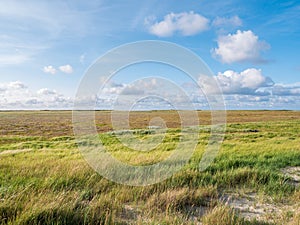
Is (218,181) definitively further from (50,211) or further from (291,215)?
(50,211)

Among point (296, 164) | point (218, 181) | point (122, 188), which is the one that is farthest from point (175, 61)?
point (296, 164)

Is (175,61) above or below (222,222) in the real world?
above

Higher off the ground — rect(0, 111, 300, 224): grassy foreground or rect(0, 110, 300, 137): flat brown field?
rect(0, 111, 300, 224): grassy foreground

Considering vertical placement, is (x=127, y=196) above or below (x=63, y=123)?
above

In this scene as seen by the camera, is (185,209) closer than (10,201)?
No

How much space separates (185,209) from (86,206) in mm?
2027

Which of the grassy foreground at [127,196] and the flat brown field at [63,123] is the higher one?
the grassy foreground at [127,196]

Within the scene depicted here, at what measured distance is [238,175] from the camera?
741 centimetres

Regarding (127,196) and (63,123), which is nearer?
(127,196)

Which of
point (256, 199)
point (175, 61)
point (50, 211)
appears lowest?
point (256, 199)

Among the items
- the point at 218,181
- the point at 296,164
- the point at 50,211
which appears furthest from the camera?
the point at 296,164

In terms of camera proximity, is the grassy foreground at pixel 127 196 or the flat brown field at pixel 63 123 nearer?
the grassy foreground at pixel 127 196

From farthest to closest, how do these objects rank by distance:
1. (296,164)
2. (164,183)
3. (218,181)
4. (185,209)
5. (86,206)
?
(296,164), (218,181), (164,183), (185,209), (86,206)

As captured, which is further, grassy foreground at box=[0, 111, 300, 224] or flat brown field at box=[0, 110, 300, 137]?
flat brown field at box=[0, 110, 300, 137]
